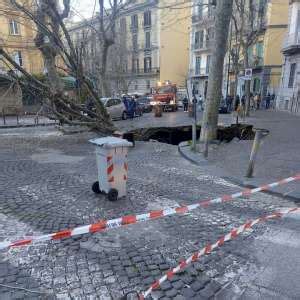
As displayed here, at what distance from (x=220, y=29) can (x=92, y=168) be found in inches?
244

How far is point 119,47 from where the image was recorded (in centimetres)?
4309

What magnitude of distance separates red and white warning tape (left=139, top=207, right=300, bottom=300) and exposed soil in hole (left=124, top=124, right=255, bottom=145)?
8115mm

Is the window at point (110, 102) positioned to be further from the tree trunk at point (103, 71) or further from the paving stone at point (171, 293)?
the paving stone at point (171, 293)

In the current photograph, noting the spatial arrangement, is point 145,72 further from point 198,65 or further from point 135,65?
point 198,65

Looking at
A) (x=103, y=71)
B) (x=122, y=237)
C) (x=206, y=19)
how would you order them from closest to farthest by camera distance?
(x=122, y=237), (x=103, y=71), (x=206, y=19)

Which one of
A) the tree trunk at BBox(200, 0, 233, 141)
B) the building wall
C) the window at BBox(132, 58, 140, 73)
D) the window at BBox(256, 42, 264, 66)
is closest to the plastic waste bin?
the tree trunk at BBox(200, 0, 233, 141)

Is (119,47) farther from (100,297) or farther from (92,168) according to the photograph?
(100,297)

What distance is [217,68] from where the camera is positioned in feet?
34.2

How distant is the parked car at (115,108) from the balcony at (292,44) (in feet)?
46.5

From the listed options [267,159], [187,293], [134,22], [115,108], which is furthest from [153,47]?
[187,293]

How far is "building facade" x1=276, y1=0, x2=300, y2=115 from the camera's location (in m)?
24.5

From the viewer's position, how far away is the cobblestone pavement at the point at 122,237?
3061 mm

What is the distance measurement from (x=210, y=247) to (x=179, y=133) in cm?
1087

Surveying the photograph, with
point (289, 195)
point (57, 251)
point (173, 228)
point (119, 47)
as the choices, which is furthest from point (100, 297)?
point (119, 47)
